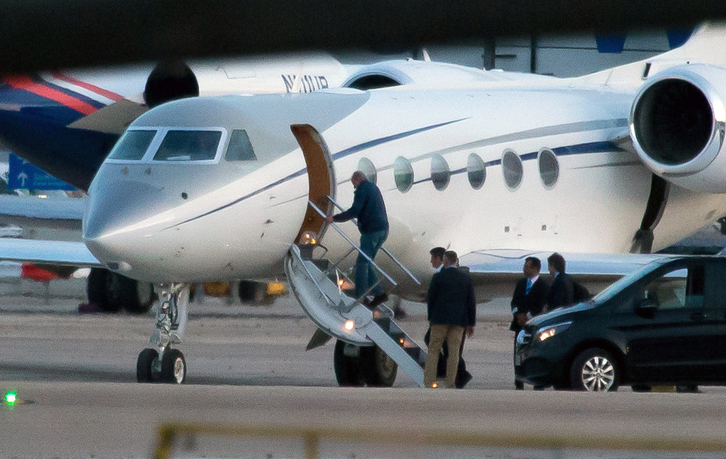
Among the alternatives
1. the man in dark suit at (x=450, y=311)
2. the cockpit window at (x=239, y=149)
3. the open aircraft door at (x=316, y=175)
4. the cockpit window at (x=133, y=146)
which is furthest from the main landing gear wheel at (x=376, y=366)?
the cockpit window at (x=133, y=146)

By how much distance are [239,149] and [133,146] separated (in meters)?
1.06

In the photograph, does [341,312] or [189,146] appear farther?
[189,146]

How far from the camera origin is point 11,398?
8.19 meters

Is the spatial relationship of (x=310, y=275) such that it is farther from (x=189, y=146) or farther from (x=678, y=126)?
(x=678, y=126)

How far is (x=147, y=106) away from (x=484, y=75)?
577 centimetres

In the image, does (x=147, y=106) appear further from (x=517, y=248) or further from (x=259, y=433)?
(x=259, y=433)

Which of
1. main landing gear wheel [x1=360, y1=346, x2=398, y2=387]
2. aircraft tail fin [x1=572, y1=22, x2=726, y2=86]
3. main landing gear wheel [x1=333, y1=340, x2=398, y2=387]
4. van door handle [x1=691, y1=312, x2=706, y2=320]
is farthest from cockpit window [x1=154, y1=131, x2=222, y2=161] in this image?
aircraft tail fin [x1=572, y1=22, x2=726, y2=86]

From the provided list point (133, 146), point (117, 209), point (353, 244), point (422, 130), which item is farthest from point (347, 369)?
point (422, 130)

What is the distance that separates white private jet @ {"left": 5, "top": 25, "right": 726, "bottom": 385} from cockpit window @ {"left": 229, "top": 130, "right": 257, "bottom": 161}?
2 cm

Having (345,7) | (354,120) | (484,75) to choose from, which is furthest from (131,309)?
(345,7)

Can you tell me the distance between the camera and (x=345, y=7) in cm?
163

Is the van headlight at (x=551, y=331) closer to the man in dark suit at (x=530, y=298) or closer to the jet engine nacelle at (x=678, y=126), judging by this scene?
the man in dark suit at (x=530, y=298)

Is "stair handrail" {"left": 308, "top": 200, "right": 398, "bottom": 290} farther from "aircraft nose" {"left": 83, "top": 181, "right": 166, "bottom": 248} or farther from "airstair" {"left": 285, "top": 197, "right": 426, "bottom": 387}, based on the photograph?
"aircraft nose" {"left": 83, "top": 181, "right": 166, "bottom": 248}

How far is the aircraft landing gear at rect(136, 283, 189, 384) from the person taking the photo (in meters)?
11.3
